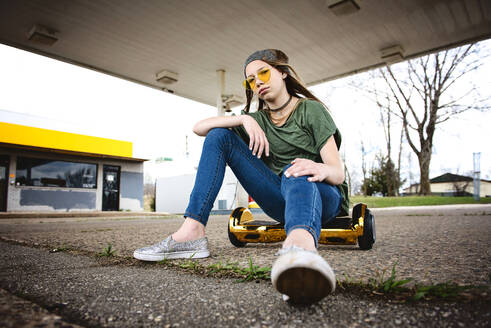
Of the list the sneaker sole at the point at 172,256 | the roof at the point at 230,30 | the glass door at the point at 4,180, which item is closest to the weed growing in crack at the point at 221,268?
the sneaker sole at the point at 172,256

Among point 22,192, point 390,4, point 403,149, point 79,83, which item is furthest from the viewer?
point 403,149

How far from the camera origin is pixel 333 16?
548 centimetres

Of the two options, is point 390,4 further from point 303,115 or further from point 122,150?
point 122,150

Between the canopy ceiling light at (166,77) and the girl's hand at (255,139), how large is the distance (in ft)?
22.5

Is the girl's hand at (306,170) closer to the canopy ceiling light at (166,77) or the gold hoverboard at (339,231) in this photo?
the gold hoverboard at (339,231)

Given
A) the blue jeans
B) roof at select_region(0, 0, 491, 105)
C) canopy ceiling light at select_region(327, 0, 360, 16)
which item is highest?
roof at select_region(0, 0, 491, 105)

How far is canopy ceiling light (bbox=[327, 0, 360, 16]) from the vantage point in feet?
16.1

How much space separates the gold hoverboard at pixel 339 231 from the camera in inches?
59.6

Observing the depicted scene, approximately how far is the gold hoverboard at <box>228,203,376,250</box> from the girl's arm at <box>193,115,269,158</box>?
1.52 ft

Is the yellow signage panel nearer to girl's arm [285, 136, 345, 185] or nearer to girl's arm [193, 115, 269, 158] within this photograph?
girl's arm [193, 115, 269, 158]

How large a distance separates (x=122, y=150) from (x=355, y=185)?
91.2 feet

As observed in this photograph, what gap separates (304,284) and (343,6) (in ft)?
17.7

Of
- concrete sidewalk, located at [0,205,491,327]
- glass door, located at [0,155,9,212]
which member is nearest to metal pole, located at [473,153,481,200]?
concrete sidewalk, located at [0,205,491,327]

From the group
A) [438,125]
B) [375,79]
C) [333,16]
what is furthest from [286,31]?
[438,125]
